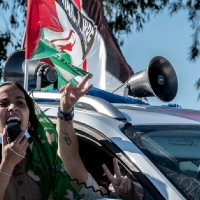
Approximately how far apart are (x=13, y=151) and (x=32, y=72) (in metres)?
2.13

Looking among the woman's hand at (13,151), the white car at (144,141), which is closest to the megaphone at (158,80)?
the white car at (144,141)

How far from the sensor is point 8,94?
3676 mm

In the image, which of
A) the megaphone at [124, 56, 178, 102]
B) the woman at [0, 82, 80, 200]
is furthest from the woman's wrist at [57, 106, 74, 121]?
the megaphone at [124, 56, 178, 102]

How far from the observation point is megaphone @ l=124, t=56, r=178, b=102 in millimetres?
5312

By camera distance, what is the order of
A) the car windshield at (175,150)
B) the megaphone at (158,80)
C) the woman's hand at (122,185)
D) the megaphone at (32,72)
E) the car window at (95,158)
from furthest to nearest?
the megaphone at (158,80)
the megaphone at (32,72)
the car window at (95,158)
the woman's hand at (122,185)
the car windshield at (175,150)

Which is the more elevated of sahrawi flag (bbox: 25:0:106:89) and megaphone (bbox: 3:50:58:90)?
sahrawi flag (bbox: 25:0:106:89)

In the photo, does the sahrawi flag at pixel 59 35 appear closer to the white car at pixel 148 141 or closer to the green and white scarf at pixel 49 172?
the white car at pixel 148 141

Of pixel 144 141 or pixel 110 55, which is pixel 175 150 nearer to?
pixel 144 141

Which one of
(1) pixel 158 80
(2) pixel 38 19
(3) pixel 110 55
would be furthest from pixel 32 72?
(3) pixel 110 55

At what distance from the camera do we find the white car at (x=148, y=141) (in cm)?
328

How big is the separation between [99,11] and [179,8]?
463cm

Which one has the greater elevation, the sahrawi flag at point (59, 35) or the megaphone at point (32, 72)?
the sahrawi flag at point (59, 35)

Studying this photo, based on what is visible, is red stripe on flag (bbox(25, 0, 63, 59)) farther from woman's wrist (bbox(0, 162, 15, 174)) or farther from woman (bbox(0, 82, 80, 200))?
woman's wrist (bbox(0, 162, 15, 174))

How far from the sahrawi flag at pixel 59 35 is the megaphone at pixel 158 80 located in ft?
1.35
